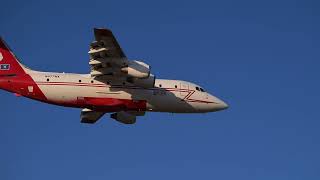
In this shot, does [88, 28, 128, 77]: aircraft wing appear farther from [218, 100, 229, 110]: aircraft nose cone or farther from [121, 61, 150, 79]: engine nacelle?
[218, 100, 229, 110]: aircraft nose cone

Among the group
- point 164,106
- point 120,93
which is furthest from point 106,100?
point 164,106

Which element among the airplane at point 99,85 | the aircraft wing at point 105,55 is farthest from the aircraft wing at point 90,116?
the aircraft wing at point 105,55

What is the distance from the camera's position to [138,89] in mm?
51219

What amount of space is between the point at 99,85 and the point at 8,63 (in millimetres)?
6541

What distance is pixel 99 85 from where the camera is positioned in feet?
166

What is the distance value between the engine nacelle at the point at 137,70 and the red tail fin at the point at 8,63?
290 inches

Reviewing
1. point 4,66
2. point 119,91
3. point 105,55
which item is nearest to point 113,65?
point 105,55

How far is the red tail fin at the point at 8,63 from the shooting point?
50250mm

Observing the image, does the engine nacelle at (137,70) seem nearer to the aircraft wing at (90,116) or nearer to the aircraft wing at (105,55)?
the aircraft wing at (105,55)

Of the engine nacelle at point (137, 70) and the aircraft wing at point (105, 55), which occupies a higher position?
the aircraft wing at point (105, 55)

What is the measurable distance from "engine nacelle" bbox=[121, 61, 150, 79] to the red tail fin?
24.2 ft

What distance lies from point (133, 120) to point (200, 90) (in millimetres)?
5728

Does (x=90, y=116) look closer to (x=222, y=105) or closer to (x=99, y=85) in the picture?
(x=99, y=85)

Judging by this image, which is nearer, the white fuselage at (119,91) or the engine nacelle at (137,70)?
the engine nacelle at (137,70)
